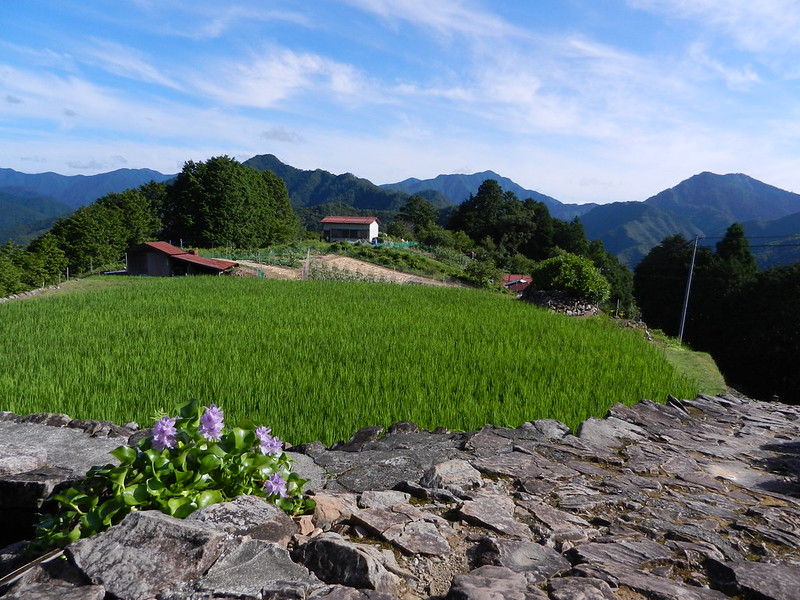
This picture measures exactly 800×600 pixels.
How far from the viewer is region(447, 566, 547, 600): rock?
193cm

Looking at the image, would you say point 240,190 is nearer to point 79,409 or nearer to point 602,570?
point 79,409

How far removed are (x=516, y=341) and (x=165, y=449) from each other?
24.4 ft

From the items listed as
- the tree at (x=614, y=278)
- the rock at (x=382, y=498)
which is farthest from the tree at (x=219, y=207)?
the rock at (x=382, y=498)

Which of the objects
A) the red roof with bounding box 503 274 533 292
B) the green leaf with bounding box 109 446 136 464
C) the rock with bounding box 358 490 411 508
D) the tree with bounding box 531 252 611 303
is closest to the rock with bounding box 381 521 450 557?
the rock with bounding box 358 490 411 508

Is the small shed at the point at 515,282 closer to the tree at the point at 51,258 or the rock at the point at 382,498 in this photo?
the tree at the point at 51,258

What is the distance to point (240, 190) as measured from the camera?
1748 inches

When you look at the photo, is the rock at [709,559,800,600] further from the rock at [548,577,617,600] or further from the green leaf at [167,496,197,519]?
the green leaf at [167,496,197,519]

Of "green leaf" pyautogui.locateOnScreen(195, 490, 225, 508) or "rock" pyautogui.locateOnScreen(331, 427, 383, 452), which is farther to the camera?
"rock" pyautogui.locateOnScreen(331, 427, 383, 452)

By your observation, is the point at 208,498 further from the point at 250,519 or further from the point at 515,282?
the point at 515,282

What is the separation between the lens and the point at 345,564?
204cm

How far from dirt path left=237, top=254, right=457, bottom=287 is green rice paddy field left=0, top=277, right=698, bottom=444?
1597 cm

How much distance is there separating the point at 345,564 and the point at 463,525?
814 millimetres

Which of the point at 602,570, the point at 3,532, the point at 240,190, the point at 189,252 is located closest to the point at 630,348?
the point at 602,570

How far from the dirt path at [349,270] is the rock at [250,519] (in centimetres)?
2535
